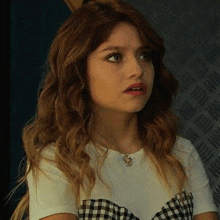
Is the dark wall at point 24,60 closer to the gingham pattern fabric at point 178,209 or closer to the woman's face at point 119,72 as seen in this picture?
the woman's face at point 119,72

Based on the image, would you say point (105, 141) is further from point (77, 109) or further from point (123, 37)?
point (123, 37)

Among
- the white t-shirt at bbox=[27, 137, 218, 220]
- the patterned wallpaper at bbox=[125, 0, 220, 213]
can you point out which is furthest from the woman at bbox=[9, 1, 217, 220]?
the patterned wallpaper at bbox=[125, 0, 220, 213]

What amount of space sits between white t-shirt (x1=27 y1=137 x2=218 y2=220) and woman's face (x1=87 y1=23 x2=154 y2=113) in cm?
15

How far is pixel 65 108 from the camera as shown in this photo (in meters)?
1.17

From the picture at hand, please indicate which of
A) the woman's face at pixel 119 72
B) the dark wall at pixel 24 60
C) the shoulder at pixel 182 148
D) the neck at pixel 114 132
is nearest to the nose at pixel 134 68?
the woman's face at pixel 119 72

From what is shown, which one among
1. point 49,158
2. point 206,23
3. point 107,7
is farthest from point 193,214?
point 206,23

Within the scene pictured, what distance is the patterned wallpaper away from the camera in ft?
5.17

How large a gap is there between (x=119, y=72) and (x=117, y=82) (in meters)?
0.03

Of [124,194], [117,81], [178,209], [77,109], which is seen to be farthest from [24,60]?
[178,209]

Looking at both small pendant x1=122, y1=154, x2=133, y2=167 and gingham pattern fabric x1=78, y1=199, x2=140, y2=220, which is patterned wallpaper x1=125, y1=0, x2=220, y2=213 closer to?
small pendant x1=122, y1=154, x2=133, y2=167

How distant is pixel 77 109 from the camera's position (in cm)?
117

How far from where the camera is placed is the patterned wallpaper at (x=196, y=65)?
1576 millimetres

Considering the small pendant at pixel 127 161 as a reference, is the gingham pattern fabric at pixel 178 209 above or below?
below

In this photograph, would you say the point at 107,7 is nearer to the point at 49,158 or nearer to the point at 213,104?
the point at 49,158
